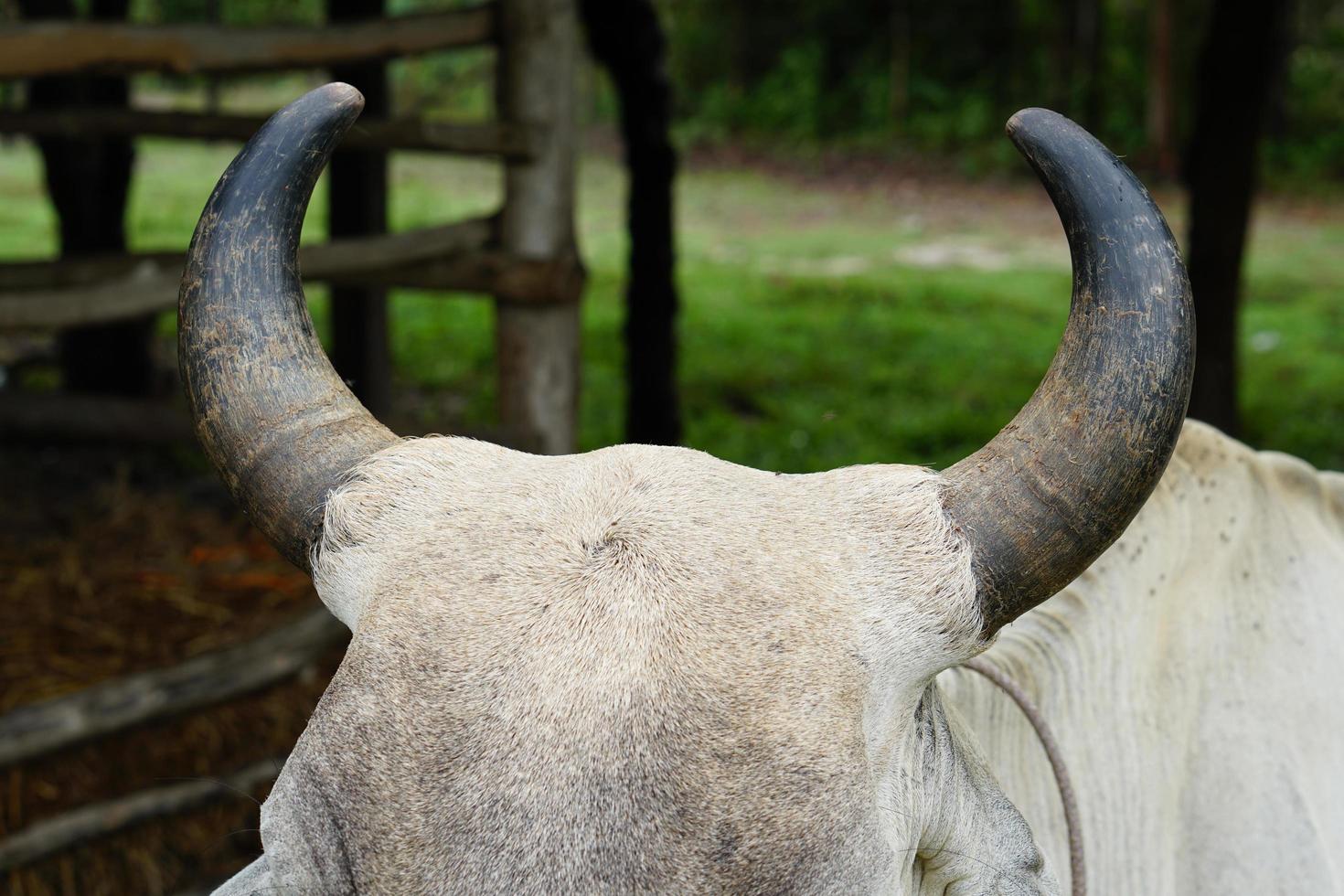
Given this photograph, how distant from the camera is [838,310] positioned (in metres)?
13.0

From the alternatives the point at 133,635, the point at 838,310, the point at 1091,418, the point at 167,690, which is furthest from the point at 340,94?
the point at 838,310

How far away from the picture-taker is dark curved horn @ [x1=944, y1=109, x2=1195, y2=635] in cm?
174

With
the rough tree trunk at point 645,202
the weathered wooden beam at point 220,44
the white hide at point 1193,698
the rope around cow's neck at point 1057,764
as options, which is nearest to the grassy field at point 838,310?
the rough tree trunk at point 645,202

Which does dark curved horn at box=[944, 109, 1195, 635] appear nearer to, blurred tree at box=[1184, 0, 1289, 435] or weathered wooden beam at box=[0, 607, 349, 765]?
weathered wooden beam at box=[0, 607, 349, 765]

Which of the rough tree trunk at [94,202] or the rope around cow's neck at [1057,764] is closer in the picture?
the rope around cow's neck at [1057,764]

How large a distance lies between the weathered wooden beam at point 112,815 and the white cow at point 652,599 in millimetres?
2607

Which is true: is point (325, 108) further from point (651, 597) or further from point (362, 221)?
point (362, 221)

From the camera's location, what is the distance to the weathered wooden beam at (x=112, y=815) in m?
4.28

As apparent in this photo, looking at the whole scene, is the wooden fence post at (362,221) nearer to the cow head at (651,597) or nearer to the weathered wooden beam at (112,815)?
the weathered wooden beam at (112,815)

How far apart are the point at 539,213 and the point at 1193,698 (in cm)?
348

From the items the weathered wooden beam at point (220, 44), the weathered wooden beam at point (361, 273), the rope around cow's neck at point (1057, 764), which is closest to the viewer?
the rope around cow's neck at point (1057, 764)

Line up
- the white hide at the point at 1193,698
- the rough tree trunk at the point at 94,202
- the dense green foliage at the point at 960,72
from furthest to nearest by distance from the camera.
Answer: the dense green foliage at the point at 960,72 < the rough tree trunk at the point at 94,202 < the white hide at the point at 1193,698

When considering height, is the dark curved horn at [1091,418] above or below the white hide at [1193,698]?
above

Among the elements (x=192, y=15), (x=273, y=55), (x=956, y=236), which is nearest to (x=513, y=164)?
(x=273, y=55)
